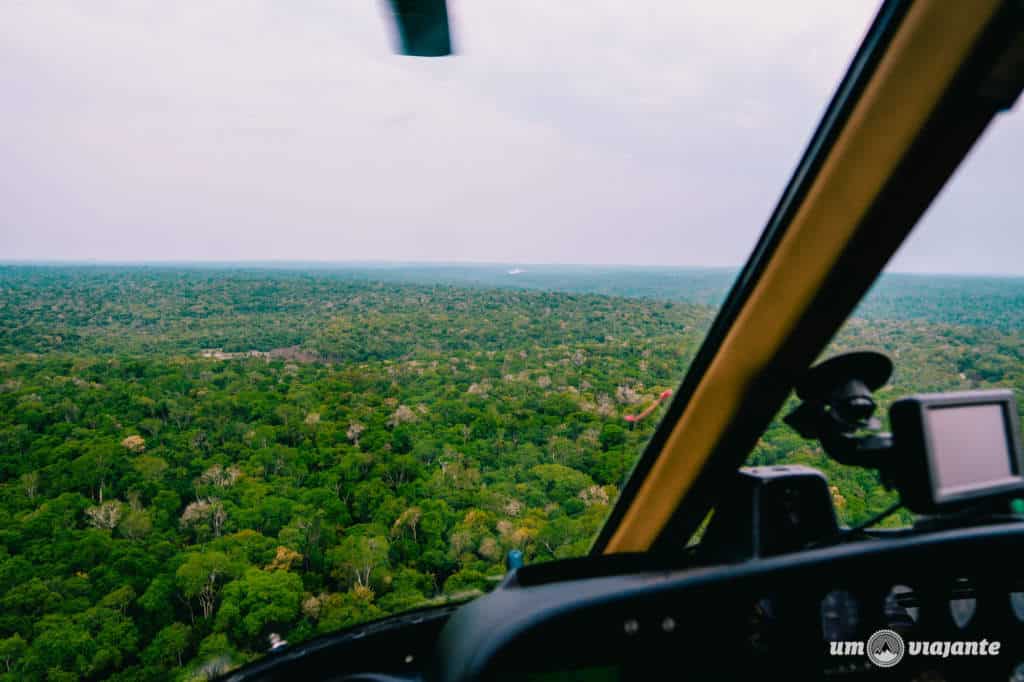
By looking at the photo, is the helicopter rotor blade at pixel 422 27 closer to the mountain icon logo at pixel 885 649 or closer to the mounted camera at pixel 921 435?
the mounted camera at pixel 921 435

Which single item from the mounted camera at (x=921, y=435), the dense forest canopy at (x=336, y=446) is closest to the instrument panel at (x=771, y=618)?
the mounted camera at (x=921, y=435)

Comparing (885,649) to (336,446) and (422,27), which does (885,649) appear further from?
(336,446)

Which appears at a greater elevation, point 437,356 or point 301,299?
point 301,299

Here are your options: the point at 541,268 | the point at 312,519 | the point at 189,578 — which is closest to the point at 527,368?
the point at 541,268

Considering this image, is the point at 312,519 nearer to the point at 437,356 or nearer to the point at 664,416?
the point at 437,356

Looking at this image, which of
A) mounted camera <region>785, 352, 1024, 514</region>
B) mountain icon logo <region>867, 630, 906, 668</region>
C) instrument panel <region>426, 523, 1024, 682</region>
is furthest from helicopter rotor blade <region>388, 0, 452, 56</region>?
mountain icon logo <region>867, 630, 906, 668</region>

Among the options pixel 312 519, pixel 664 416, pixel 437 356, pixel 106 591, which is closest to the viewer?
pixel 664 416

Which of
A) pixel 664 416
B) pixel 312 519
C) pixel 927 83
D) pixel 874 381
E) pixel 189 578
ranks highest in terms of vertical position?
pixel 927 83

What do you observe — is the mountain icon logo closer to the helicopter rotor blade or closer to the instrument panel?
the instrument panel
